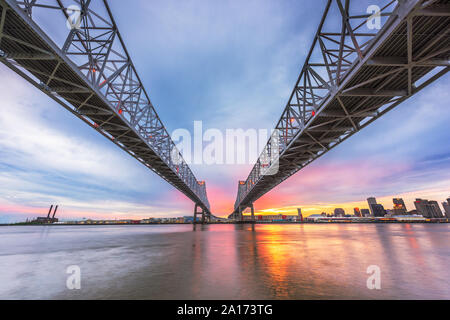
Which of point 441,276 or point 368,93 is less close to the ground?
point 368,93

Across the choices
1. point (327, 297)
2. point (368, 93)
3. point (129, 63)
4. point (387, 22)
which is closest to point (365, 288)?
point (327, 297)

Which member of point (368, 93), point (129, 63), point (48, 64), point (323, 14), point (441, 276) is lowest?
point (441, 276)

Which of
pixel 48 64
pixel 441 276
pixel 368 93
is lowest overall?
pixel 441 276

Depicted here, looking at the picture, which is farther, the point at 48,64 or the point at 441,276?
the point at 48,64
